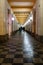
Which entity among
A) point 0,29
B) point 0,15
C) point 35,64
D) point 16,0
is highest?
point 16,0

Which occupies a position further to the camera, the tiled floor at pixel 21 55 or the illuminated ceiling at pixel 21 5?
the illuminated ceiling at pixel 21 5

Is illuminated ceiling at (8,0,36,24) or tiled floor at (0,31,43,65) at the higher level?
illuminated ceiling at (8,0,36,24)

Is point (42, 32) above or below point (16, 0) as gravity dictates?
below

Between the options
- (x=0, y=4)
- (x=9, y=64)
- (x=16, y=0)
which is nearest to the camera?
(x=9, y=64)

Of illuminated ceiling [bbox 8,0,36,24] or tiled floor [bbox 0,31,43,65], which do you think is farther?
illuminated ceiling [bbox 8,0,36,24]

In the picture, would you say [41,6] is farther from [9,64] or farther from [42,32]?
[9,64]

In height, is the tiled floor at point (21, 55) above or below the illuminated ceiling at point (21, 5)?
below

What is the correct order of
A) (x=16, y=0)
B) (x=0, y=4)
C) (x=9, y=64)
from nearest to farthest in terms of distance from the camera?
(x=9, y=64) → (x=0, y=4) → (x=16, y=0)

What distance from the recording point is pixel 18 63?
128 inches

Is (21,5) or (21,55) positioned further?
(21,5)

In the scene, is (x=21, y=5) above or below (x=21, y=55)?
above

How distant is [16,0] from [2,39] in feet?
14.9

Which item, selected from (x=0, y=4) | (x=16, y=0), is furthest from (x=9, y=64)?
(x=16, y=0)

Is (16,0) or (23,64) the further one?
(16,0)
